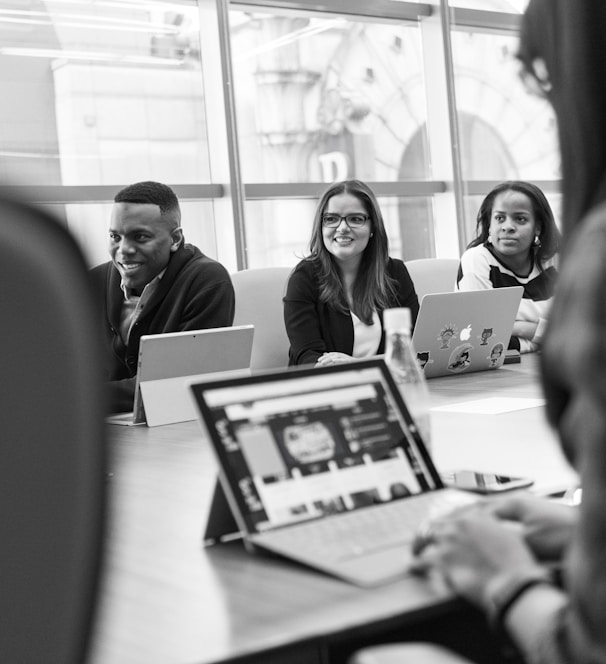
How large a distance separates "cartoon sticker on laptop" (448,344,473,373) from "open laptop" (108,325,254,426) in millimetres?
781

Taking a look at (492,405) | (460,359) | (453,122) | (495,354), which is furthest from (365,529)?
(453,122)

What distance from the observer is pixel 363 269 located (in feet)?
12.4

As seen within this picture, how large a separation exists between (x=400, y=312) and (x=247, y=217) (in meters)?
4.41

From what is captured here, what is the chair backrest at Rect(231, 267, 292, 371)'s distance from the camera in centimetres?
371

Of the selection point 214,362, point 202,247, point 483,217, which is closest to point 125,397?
point 214,362

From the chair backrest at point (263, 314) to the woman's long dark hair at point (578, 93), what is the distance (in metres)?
2.77

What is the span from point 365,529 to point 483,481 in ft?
1.10

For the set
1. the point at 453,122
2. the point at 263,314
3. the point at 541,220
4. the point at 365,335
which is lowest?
the point at 365,335

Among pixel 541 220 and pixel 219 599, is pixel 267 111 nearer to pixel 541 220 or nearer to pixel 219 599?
pixel 541 220

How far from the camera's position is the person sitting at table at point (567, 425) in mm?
795

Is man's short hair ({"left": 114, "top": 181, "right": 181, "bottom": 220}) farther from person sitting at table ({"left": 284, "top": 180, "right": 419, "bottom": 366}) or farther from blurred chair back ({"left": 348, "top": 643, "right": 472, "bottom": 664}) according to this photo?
blurred chair back ({"left": 348, "top": 643, "right": 472, "bottom": 664})

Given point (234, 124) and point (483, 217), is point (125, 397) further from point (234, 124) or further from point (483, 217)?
point (234, 124)

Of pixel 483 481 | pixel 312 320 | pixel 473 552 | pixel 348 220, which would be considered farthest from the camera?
pixel 348 220

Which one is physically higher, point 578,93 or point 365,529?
point 578,93
